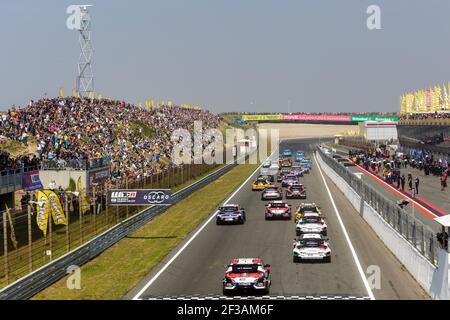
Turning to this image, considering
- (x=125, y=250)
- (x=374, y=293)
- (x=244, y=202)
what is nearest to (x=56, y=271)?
(x=125, y=250)

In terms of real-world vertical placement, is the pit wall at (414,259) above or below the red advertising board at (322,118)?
below

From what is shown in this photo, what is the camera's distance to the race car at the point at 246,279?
20.7 metres

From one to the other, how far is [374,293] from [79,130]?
3384cm

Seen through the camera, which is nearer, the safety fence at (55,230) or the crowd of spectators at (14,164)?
the safety fence at (55,230)

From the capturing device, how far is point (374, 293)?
68.3 ft

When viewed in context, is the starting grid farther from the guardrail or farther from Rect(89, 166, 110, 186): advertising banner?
Rect(89, 166, 110, 186): advertising banner

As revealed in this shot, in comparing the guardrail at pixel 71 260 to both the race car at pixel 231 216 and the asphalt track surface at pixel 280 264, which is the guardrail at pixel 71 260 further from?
the race car at pixel 231 216

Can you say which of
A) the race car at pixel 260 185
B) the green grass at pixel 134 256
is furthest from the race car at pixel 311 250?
the race car at pixel 260 185

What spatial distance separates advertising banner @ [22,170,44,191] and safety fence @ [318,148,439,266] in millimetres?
18690

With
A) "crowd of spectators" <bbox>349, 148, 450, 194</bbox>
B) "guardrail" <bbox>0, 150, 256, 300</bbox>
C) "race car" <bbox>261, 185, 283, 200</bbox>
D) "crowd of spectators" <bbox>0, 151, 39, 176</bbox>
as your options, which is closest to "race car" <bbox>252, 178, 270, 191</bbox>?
"race car" <bbox>261, 185, 283, 200</bbox>

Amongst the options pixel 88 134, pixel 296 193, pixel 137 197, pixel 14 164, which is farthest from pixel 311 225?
pixel 88 134

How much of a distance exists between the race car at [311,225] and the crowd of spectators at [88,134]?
15246mm

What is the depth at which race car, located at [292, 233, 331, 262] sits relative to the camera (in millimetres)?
25781
